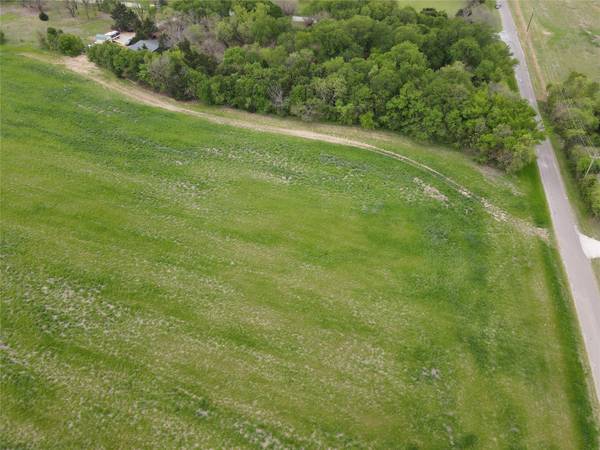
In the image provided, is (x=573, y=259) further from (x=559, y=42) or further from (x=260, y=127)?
(x=559, y=42)

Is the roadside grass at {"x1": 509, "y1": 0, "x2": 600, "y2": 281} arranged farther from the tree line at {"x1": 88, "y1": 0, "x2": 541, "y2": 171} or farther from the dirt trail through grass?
the dirt trail through grass

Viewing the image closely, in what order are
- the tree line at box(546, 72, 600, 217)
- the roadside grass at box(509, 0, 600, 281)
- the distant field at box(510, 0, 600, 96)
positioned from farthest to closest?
the distant field at box(510, 0, 600, 96) < the roadside grass at box(509, 0, 600, 281) < the tree line at box(546, 72, 600, 217)

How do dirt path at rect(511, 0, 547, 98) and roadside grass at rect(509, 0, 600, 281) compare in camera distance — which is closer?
roadside grass at rect(509, 0, 600, 281)

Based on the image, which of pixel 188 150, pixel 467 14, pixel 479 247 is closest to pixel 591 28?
pixel 467 14

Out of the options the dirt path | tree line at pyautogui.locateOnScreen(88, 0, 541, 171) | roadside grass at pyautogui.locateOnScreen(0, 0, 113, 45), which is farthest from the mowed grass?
roadside grass at pyautogui.locateOnScreen(0, 0, 113, 45)

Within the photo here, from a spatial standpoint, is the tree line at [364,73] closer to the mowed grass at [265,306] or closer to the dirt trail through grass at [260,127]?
the dirt trail through grass at [260,127]

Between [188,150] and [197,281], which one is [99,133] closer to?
[188,150]

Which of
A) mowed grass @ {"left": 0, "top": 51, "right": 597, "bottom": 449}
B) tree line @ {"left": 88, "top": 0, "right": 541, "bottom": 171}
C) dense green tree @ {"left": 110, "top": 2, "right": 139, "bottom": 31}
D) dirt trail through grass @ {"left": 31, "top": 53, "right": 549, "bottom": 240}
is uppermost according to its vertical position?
dense green tree @ {"left": 110, "top": 2, "right": 139, "bottom": 31}
